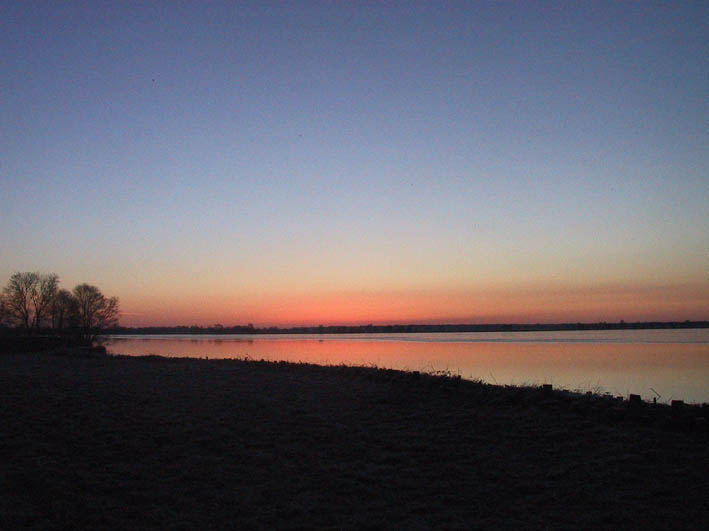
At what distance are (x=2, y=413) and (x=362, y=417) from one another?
643cm

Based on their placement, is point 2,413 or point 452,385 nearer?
point 2,413

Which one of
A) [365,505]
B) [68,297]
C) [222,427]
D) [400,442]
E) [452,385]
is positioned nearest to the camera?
[365,505]

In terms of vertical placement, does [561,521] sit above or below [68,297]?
below

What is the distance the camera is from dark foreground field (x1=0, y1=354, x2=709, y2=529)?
610 cm

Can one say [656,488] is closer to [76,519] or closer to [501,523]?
[501,523]

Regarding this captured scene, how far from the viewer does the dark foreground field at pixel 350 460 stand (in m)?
6.10

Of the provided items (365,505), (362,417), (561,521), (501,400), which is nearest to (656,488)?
(561,521)

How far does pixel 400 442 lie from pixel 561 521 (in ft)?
11.0

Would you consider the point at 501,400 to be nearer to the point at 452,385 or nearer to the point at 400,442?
the point at 452,385

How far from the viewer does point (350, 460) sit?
809 cm

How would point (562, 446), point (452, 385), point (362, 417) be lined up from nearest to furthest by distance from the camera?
1. point (562, 446)
2. point (362, 417)
3. point (452, 385)

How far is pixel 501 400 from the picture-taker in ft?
35.7

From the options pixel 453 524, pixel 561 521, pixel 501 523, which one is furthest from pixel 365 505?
pixel 561 521

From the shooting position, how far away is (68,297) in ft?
238
